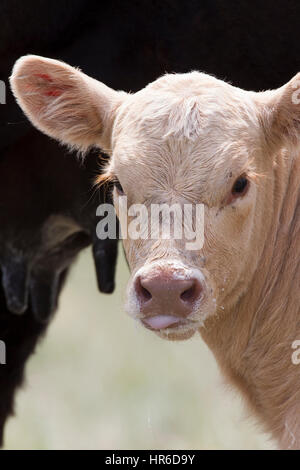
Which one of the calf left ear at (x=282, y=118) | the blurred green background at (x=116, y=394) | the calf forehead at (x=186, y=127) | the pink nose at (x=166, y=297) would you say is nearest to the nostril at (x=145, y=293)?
the pink nose at (x=166, y=297)

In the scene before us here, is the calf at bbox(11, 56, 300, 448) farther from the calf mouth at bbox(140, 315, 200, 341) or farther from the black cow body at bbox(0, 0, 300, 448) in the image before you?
the black cow body at bbox(0, 0, 300, 448)

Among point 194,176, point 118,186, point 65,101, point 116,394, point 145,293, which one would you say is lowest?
point 116,394

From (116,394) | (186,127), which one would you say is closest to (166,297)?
(186,127)

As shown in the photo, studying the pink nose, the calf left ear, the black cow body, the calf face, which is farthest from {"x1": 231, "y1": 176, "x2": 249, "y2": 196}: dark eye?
the black cow body

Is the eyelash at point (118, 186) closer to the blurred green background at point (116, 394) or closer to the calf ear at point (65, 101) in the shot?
the calf ear at point (65, 101)

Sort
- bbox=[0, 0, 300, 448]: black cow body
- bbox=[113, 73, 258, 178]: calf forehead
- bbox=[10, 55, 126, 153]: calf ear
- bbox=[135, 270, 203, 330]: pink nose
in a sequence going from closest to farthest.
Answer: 1. bbox=[135, 270, 203, 330]: pink nose
2. bbox=[113, 73, 258, 178]: calf forehead
3. bbox=[10, 55, 126, 153]: calf ear
4. bbox=[0, 0, 300, 448]: black cow body

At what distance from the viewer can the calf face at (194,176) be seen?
4.89 m

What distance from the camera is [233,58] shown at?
246 inches

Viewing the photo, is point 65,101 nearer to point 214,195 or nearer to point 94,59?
point 94,59

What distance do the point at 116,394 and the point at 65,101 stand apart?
462 centimetres

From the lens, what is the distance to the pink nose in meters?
4.77

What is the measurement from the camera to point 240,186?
5.12 meters
